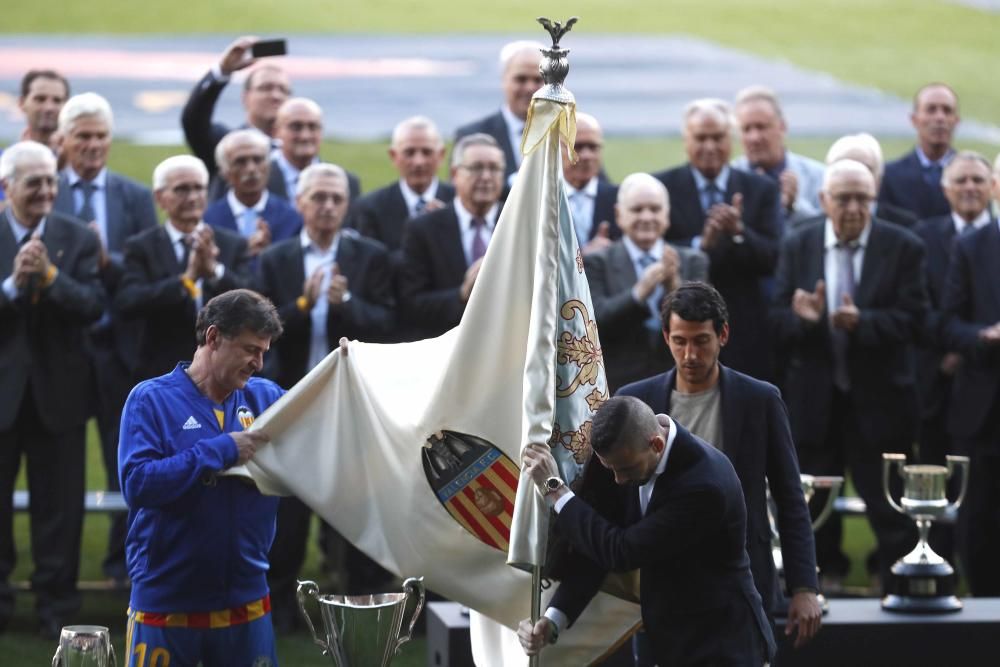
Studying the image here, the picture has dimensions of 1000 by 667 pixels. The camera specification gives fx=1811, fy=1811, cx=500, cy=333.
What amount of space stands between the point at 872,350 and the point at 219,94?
372cm

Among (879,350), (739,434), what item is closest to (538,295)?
(739,434)

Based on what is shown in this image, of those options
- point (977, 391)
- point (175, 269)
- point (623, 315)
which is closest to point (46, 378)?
point (175, 269)

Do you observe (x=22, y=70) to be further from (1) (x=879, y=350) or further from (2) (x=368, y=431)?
(2) (x=368, y=431)

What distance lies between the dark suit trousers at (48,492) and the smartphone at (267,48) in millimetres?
2132

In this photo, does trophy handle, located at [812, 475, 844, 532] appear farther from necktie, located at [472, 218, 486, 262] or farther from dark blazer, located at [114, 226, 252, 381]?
dark blazer, located at [114, 226, 252, 381]

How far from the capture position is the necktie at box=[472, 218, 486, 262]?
8.89 metres

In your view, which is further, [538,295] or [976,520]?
[976,520]

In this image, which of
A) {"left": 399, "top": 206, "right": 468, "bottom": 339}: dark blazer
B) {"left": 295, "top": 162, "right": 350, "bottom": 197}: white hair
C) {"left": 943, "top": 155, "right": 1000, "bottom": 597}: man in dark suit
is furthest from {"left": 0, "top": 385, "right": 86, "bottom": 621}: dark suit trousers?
{"left": 943, "top": 155, "right": 1000, "bottom": 597}: man in dark suit

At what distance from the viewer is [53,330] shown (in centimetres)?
842

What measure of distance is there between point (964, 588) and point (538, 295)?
4946mm

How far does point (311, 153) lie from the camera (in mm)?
9836

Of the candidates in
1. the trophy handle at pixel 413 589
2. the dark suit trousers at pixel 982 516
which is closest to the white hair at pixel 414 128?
the dark suit trousers at pixel 982 516

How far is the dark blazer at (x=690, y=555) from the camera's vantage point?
4.81 m

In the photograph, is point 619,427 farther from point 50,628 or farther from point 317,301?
point 50,628
